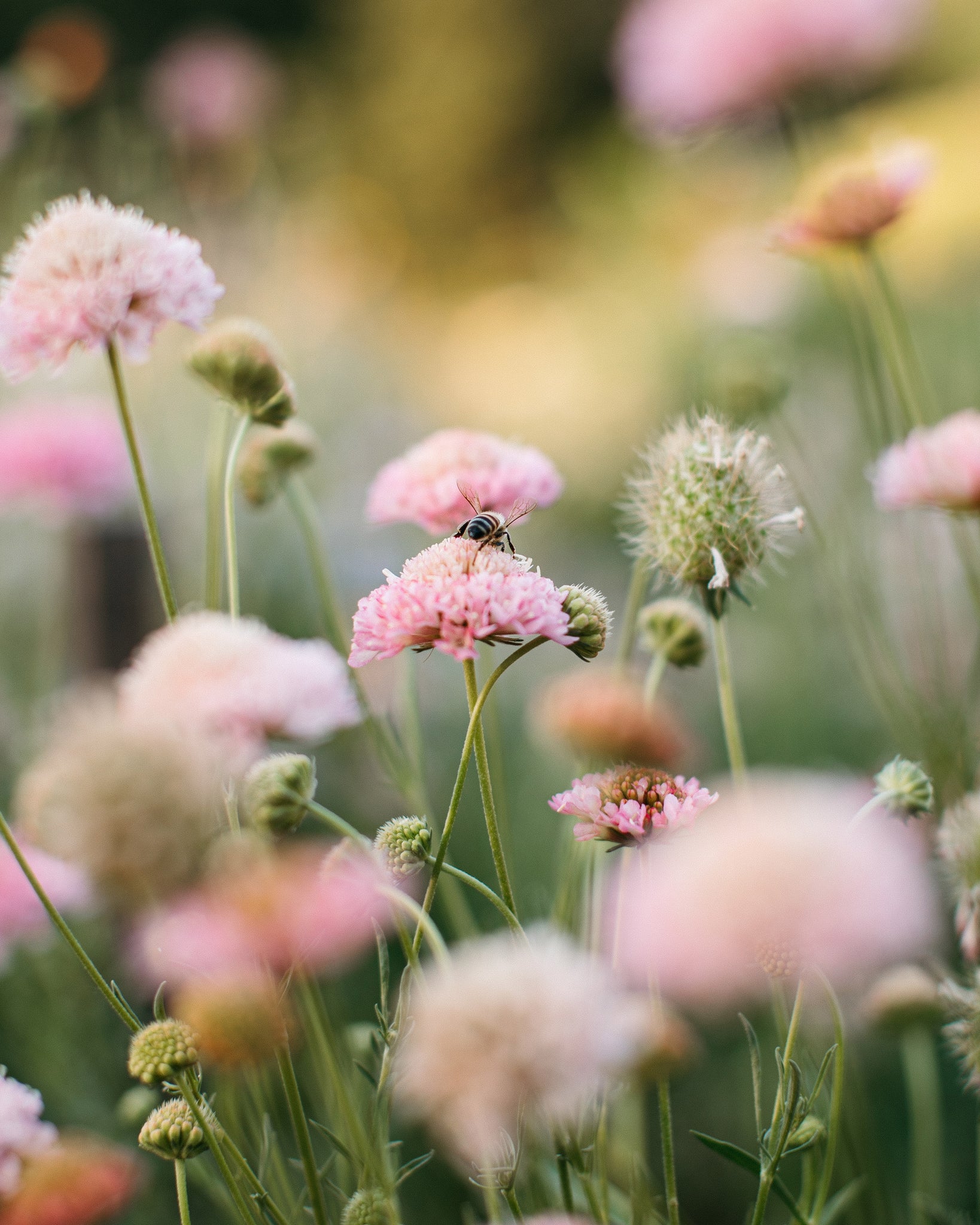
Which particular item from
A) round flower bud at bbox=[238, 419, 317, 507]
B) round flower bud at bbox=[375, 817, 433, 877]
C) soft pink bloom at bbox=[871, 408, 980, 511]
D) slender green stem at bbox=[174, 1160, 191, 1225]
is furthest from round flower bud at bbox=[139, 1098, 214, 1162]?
soft pink bloom at bbox=[871, 408, 980, 511]

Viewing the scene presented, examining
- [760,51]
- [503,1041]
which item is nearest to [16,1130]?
[503,1041]

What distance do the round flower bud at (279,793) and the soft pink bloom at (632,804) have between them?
12 cm

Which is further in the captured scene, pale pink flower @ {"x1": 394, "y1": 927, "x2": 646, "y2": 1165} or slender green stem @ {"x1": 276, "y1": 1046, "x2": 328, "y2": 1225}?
slender green stem @ {"x1": 276, "y1": 1046, "x2": 328, "y2": 1225}

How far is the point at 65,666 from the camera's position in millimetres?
1949

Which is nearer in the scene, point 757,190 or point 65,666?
point 65,666

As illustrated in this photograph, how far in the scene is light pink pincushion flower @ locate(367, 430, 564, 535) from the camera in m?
0.76

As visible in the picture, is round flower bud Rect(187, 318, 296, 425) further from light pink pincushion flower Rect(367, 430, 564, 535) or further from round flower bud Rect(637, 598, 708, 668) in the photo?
round flower bud Rect(637, 598, 708, 668)

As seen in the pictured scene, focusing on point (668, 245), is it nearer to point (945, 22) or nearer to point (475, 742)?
point (945, 22)

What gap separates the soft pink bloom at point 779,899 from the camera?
38 centimetres

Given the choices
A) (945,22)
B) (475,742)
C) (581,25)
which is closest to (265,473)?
(475,742)

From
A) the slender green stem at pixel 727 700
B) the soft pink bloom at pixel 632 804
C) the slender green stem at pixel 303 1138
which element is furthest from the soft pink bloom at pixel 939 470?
the slender green stem at pixel 303 1138

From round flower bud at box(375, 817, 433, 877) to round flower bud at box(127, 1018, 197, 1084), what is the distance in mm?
131

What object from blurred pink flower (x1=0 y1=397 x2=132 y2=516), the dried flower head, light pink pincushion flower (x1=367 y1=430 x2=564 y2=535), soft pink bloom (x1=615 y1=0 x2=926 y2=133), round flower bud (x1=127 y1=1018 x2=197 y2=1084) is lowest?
round flower bud (x1=127 y1=1018 x2=197 y2=1084)

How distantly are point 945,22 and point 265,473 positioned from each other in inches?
213
